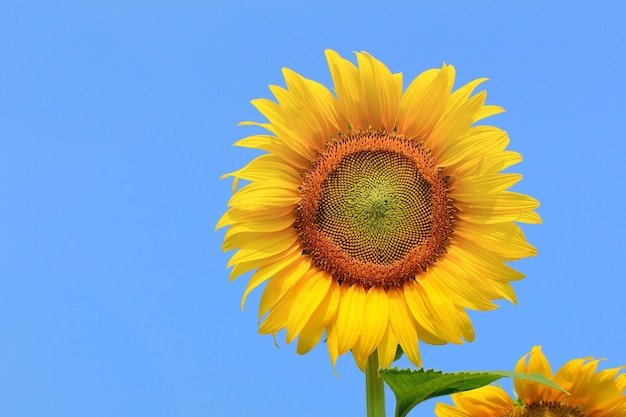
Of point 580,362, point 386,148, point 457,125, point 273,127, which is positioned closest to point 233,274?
point 273,127

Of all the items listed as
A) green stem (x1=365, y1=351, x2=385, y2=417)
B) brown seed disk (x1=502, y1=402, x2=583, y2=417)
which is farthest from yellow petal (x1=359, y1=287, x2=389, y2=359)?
brown seed disk (x1=502, y1=402, x2=583, y2=417)

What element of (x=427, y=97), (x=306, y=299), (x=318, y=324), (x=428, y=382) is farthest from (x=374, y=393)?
(x=427, y=97)

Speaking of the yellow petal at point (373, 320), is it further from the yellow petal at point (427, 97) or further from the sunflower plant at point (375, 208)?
the yellow petal at point (427, 97)

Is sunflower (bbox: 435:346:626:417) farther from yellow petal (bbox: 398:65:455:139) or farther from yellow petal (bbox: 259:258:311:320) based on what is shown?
yellow petal (bbox: 398:65:455:139)

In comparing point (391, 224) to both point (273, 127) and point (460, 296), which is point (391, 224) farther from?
point (273, 127)

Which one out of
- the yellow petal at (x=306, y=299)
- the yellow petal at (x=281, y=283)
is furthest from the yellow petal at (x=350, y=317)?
the yellow petal at (x=281, y=283)

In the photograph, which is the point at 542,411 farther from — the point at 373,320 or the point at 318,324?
the point at 318,324
